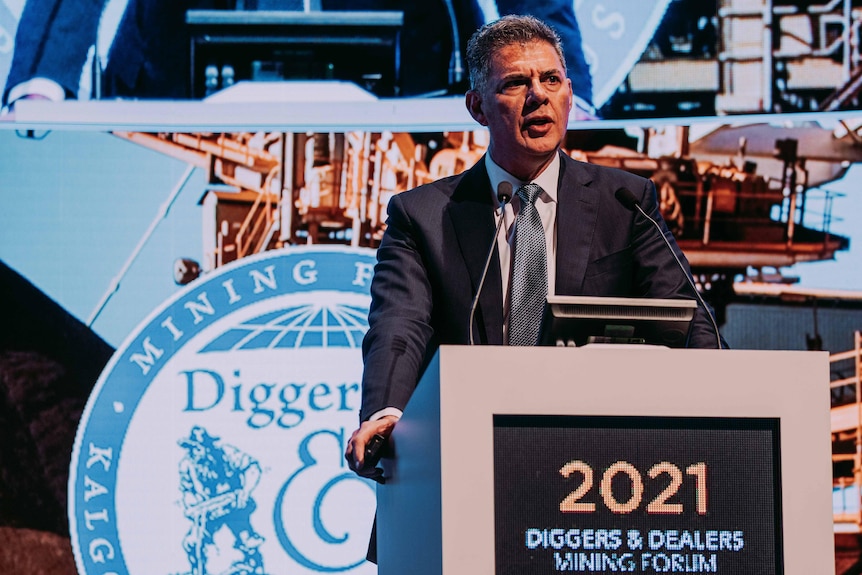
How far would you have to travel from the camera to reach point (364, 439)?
1713mm

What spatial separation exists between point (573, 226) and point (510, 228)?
0.40 ft

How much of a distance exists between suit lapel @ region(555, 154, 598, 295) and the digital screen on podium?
683 millimetres

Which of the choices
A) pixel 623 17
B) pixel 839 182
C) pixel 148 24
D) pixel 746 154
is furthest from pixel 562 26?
pixel 148 24

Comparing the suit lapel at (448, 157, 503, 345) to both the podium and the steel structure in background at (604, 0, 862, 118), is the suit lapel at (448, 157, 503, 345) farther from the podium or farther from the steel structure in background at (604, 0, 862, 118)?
the steel structure in background at (604, 0, 862, 118)

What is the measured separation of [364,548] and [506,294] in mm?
1783

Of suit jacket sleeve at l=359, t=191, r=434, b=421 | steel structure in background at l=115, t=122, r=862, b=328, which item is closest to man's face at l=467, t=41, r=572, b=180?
suit jacket sleeve at l=359, t=191, r=434, b=421

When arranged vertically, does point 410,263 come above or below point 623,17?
below

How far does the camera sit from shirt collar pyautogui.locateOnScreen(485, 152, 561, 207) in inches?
85.5

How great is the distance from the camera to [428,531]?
1396mm

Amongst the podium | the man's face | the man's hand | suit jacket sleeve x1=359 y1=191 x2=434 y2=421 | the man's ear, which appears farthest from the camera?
the man's ear

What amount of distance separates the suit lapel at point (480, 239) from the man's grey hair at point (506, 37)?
20 centimetres

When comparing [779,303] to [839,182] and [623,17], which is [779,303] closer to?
[839,182]

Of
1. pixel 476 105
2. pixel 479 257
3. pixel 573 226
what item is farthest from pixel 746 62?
pixel 479 257

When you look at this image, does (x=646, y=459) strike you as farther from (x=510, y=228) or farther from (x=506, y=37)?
(x=506, y=37)
